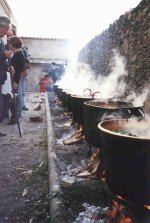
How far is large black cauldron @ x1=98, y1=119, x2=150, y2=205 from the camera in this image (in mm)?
2543

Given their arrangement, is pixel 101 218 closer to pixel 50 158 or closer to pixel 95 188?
pixel 95 188

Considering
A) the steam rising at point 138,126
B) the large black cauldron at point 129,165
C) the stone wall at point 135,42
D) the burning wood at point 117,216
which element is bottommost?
the burning wood at point 117,216

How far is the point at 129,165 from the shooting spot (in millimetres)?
2629

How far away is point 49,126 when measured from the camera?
800 cm

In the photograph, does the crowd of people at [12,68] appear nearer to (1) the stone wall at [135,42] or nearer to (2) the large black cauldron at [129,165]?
(1) the stone wall at [135,42]

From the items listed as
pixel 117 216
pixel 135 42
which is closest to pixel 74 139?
pixel 135 42

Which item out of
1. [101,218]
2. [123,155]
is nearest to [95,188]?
[101,218]

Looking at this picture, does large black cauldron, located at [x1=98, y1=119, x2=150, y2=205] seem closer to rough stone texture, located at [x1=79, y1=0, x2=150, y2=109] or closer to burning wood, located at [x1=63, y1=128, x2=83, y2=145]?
burning wood, located at [x1=63, y1=128, x2=83, y2=145]

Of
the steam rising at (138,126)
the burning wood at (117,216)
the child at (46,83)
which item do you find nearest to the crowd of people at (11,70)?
the steam rising at (138,126)

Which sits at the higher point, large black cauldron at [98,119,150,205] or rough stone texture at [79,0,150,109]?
rough stone texture at [79,0,150,109]

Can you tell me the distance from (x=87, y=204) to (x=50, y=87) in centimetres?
2151

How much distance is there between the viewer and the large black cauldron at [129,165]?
2.54m

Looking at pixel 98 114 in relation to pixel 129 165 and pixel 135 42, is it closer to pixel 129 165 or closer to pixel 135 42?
pixel 129 165

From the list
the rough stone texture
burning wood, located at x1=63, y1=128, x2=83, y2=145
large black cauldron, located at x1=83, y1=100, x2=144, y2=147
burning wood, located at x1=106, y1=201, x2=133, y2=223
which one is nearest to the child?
the rough stone texture
